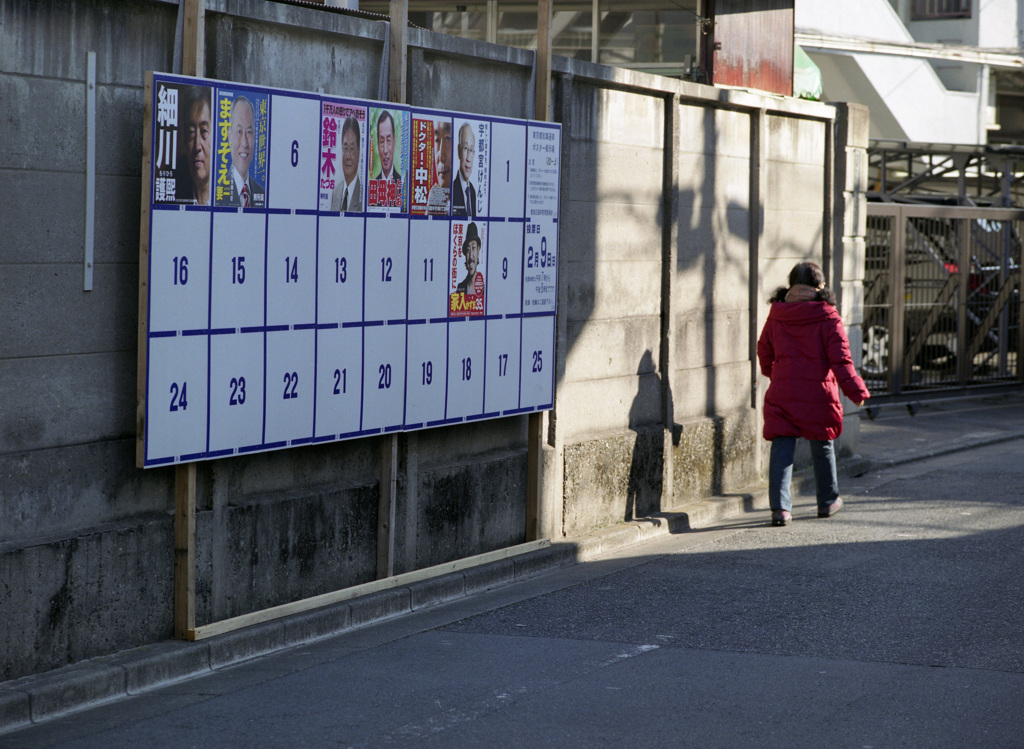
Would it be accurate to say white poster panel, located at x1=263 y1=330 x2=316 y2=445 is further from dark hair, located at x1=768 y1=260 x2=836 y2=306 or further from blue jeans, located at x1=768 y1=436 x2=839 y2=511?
dark hair, located at x1=768 y1=260 x2=836 y2=306

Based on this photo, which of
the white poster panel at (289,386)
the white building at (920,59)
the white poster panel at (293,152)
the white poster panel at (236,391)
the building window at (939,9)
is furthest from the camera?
the building window at (939,9)

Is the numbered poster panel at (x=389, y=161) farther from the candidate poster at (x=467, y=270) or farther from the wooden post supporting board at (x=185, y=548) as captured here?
the wooden post supporting board at (x=185, y=548)

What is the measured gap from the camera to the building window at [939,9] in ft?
97.0

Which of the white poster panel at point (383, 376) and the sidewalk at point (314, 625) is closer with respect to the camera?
the sidewalk at point (314, 625)

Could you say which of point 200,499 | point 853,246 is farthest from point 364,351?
point 853,246

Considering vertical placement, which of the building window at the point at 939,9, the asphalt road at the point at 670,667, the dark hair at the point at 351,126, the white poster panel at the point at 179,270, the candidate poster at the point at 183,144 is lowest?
the asphalt road at the point at 670,667

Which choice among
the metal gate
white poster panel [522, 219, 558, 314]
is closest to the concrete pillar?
the metal gate

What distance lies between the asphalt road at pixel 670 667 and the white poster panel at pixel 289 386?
1051mm

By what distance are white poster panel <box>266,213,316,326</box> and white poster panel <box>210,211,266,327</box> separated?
6cm

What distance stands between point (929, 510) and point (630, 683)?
16.8ft

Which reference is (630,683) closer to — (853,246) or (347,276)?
(347,276)

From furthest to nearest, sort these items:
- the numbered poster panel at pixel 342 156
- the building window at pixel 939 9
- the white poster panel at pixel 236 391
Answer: the building window at pixel 939 9 → the numbered poster panel at pixel 342 156 → the white poster panel at pixel 236 391

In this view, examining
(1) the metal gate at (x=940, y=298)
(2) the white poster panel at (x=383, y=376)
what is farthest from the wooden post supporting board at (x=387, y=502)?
(1) the metal gate at (x=940, y=298)

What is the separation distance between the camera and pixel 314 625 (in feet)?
22.0
